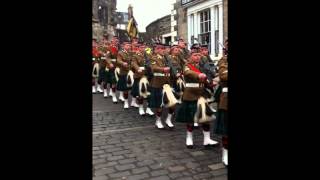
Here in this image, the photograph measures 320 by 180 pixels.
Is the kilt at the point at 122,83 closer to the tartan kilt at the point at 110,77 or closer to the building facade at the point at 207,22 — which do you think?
the tartan kilt at the point at 110,77

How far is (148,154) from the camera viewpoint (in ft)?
18.7

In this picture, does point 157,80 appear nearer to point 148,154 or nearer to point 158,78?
point 158,78

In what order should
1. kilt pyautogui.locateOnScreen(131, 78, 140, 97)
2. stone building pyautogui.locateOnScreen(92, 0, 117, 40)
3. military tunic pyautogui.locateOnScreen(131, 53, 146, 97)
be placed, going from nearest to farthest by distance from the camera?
military tunic pyautogui.locateOnScreen(131, 53, 146, 97) < kilt pyautogui.locateOnScreen(131, 78, 140, 97) < stone building pyautogui.locateOnScreen(92, 0, 117, 40)

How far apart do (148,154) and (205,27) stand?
32.4 ft

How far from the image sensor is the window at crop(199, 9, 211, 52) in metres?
14.3

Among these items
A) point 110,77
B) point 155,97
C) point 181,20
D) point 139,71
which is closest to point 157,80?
point 155,97

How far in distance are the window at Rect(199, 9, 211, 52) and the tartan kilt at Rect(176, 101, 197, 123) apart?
328 inches

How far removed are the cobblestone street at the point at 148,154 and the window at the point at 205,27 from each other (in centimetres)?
684

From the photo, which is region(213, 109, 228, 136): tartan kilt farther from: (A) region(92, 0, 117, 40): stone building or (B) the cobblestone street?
(A) region(92, 0, 117, 40): stone building

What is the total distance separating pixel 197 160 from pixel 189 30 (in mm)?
11087

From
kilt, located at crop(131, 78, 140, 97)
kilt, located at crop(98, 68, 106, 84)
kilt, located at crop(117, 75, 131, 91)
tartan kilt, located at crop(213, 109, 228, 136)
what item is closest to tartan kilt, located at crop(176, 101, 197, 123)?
tartan kilt, located at crop(213, 109, 228, 136)
